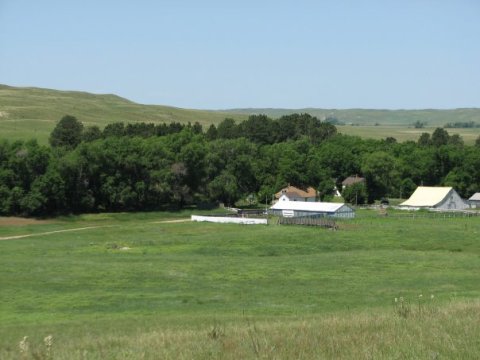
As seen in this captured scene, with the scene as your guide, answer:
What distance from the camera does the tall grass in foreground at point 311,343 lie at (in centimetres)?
1248

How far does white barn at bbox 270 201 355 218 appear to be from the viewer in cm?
8775

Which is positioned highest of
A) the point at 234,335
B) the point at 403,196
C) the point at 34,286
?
the point at 234,335

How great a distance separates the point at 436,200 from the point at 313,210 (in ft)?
75.0

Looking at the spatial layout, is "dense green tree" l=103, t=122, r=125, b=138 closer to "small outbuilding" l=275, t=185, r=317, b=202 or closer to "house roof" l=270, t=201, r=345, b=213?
"small outbuilding" l=275, t=185, r=317, b=202

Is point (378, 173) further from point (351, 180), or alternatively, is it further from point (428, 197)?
point (428, 197)

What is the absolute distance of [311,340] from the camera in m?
13.5

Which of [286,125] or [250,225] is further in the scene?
[286,125]

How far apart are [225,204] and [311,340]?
316 ft

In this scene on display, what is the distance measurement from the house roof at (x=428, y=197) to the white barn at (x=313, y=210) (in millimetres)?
19341

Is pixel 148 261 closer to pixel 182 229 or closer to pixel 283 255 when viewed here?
pixel 283 255

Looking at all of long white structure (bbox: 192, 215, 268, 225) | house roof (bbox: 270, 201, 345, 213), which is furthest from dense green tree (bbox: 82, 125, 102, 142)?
long white structure (bbox: 192, 215, 268, 225)

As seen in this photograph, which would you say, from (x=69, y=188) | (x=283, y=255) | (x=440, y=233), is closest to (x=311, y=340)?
(x=283, y=255)

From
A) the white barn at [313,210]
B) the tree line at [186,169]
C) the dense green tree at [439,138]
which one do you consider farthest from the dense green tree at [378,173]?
the dense green tree at [439,138]

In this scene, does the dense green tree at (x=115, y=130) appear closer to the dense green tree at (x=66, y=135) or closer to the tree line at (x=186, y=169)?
the tree line at (x=186, y=169)
